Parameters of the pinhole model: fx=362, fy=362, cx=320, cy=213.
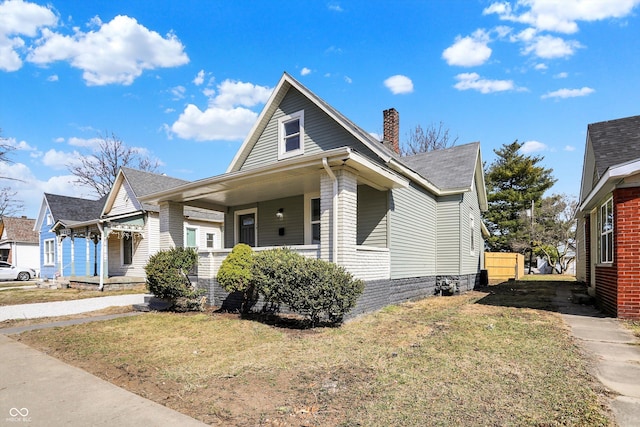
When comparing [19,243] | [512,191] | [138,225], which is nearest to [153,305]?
[138,225]

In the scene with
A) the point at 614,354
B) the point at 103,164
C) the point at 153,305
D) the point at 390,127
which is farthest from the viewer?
the point at 103,164

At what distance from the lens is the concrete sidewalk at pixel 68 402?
11.3 ft

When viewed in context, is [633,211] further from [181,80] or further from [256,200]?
[181,80]

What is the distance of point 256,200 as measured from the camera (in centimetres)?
1286

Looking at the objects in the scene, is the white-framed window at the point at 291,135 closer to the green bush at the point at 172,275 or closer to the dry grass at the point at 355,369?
the green bush at the point at 172,275

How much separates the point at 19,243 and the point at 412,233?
117ft

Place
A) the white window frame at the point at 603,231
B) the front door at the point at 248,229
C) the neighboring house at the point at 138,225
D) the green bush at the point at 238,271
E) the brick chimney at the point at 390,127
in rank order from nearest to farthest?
the green bush at the point at 238,271, the white window frame at the point at 603,231, the front door at the point at 248,229, the brick chimney at the point at 390,127, the neighboring house at the point at 138,225

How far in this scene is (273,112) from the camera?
1322cm

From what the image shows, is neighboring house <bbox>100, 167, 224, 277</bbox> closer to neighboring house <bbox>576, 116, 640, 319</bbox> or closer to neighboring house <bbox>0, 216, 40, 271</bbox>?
neighboring house <bbox>576, 116, 640, 319</bbox>

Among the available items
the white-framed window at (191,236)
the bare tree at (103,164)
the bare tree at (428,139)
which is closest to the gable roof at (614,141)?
the white-framed window at (191,236)

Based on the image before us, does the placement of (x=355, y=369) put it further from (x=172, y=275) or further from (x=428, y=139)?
(x=428, y=139)

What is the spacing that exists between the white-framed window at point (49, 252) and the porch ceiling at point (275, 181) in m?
18.1

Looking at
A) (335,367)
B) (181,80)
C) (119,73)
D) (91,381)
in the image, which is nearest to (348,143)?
(335,367)

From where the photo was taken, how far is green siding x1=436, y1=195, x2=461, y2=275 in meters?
13.6
